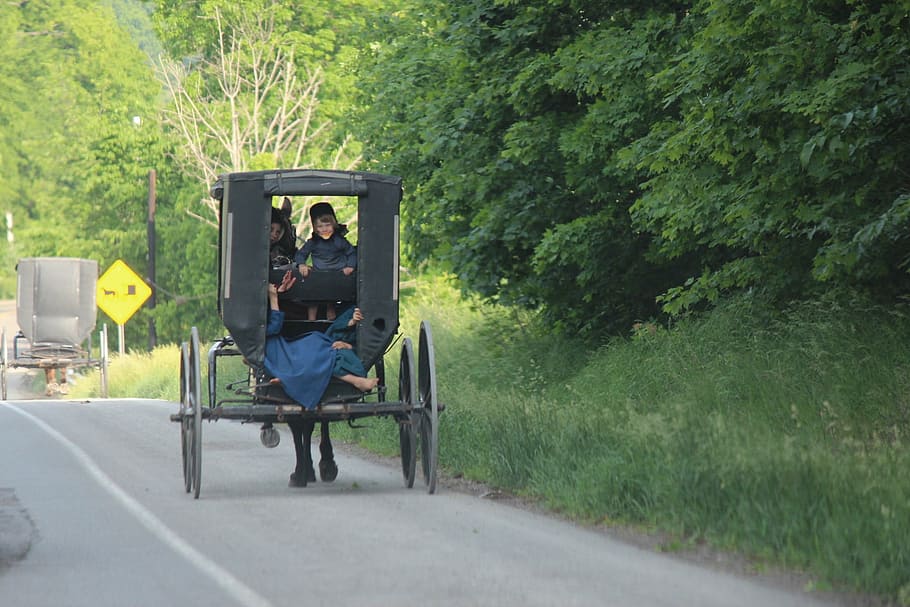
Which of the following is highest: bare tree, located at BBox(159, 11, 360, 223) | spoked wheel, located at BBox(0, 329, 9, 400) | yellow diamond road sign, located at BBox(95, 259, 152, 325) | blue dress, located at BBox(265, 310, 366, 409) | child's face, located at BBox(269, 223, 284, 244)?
bare tree, located at BBox(159, 11, 360, 223)

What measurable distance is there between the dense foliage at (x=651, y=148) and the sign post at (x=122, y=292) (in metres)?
18.6

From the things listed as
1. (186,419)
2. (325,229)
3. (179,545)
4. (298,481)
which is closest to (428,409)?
(298,481)

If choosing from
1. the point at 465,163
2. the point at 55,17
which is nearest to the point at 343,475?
the point at 465,163

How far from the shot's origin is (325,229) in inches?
558

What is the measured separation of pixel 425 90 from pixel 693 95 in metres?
9.79

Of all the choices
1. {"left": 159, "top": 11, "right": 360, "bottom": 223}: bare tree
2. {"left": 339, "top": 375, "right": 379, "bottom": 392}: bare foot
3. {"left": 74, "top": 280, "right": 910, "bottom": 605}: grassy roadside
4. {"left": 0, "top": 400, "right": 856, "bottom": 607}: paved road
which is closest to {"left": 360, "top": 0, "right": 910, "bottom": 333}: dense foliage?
{"left": 74, "top": 280, "right": 910, "bottom": 605}: grassy roadside

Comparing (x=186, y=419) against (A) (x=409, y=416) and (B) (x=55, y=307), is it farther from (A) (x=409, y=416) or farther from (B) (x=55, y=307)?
(B) (x=55, y=307)

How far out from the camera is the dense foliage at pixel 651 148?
13.2 m

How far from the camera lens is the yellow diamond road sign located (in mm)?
44569

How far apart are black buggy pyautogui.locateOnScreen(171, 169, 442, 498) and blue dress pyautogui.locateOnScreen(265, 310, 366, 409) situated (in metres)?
0.10

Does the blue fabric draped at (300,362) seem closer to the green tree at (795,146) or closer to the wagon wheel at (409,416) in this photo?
the wagon wheel at (409,416)

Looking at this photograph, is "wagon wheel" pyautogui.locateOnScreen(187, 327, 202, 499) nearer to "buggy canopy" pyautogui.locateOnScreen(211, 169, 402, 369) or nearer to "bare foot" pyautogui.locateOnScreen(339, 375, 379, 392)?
"buggy canopy" pyautogui.locateOnScreen(211, 169, 402, 369)

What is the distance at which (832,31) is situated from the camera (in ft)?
43.4

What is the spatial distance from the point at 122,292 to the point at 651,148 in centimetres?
3061
